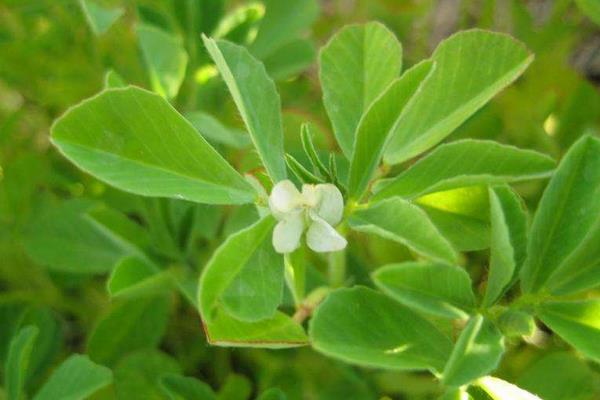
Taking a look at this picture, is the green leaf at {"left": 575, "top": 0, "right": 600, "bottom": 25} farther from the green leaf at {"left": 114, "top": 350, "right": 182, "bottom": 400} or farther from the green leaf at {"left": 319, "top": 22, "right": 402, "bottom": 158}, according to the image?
the green leaf at {"left": 114, "top": 350, "right": 182, "bottom": 400}

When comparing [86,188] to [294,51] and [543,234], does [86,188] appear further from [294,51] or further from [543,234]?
[543,234]

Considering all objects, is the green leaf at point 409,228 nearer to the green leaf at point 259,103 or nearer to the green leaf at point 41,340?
the green leaf at point 259,103

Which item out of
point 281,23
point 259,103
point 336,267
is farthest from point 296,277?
point 281,23

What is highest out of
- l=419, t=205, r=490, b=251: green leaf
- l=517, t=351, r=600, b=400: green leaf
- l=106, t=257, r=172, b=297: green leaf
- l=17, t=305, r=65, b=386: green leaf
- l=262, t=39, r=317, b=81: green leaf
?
l=419, t=205, r=490, b=251: green leaf

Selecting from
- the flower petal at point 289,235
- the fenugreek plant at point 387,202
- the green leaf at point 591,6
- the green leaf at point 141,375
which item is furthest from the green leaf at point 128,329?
the green leaf at point 591,6

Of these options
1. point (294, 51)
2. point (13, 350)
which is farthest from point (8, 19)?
point (13, 350)

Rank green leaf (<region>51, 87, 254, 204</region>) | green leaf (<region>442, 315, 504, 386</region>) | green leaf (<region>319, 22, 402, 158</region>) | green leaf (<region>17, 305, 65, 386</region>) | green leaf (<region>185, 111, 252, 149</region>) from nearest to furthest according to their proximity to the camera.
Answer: green leaf (<region>442, 315, 504, 386</region>) < green leaf (<region>51, 87, 254, 204</region>) < green leaf (<region>319, 22, 402, 158</region>) < green leaf (<region>185, 111, 252, 149</region>) < green leaf (<region>17, 305, 65, 386</region>)

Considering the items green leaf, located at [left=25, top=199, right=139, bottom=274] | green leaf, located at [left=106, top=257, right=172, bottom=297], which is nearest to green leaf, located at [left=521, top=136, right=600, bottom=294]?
green leaf, located at [left=106, top=257, right=172, bottom=297]
